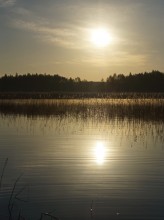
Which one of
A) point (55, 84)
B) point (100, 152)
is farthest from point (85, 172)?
point (55, 84)

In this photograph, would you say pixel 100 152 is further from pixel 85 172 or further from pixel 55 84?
pixel 55 84

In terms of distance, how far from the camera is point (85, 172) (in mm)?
11648

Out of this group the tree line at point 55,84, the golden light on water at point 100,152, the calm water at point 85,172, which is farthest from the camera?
the tree line at point 55,84

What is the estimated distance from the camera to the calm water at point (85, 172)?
27.9ft

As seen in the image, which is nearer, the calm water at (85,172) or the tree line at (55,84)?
the calm water at (85,172)

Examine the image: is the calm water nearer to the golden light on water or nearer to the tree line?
the golden light on water

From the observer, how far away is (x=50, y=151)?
15.3 metres

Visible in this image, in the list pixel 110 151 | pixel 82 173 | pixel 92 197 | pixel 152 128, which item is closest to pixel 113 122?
pixel 152 128

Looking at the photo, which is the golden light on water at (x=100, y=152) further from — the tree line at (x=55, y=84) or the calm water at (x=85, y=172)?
the tree line at (x=55, y=84)

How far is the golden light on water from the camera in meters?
13.6

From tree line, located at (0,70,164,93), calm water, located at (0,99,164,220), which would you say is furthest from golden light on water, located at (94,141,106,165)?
tree line, located at (0,70,164,93)

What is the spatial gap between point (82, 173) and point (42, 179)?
3.75ft

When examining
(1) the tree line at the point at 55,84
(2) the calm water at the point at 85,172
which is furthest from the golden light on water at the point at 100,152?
(1) the tree line at the point at 55,84

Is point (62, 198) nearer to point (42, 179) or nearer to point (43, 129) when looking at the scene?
point (42, 179)
